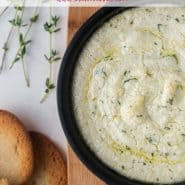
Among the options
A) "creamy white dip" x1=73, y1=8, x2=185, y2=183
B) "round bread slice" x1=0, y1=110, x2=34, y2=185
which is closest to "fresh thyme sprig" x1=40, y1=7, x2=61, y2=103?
"round bread slice" x1=0, y1=110, x2=34, y2=185

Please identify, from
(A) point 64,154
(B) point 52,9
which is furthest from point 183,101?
(B) point 52,9

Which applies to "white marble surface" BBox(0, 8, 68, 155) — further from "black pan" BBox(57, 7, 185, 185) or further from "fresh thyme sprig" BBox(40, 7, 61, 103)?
"black pan" BBox(57, 7, 185, 185)

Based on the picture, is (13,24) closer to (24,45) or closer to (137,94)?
(24,45)

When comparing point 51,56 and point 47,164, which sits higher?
point 51,56

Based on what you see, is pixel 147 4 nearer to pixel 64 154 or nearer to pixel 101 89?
pixel 101 89

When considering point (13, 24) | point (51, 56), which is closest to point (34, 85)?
point (51, 56)

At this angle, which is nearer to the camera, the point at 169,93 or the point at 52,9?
the point at 169,93

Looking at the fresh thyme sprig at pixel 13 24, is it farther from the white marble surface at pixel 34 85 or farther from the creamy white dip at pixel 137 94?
the creamy white dip at pixel 137 94
